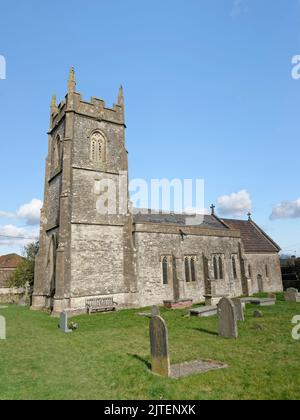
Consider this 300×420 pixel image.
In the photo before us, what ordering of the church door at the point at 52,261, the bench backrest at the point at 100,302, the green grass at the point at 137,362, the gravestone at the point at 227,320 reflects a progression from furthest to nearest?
the church door at the point at 52,261
the bench backrest at the point at 100,302
the gravestone at the point at 227,320
the green grass at the point at 137,362

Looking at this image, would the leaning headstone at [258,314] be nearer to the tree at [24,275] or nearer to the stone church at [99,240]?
the stone church at [99,240]

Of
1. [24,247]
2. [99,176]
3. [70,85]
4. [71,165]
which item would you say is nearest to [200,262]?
[99,176]

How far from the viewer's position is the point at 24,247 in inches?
1471

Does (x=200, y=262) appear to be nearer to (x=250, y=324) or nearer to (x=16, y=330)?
(x=250, y=324)

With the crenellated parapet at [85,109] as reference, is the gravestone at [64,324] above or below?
below

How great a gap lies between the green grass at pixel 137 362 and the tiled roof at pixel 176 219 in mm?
11829

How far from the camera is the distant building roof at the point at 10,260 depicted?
148 feet

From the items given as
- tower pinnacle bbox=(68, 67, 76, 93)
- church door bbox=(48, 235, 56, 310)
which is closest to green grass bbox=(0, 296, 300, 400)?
church door bbox=(48, 235, 56, 310)

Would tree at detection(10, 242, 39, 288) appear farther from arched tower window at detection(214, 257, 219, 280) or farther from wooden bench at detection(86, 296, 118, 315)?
arched tower window at detection(214, 257, 219, 280)

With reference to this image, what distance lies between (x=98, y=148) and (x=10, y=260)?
111 ft

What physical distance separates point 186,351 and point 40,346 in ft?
16.5

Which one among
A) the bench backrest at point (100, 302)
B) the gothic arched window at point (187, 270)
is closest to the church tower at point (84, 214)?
the bench backrest at point (100, 302)

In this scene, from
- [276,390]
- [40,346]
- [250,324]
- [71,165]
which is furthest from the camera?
[71,165]

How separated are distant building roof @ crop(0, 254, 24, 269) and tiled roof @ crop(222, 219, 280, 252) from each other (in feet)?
107
